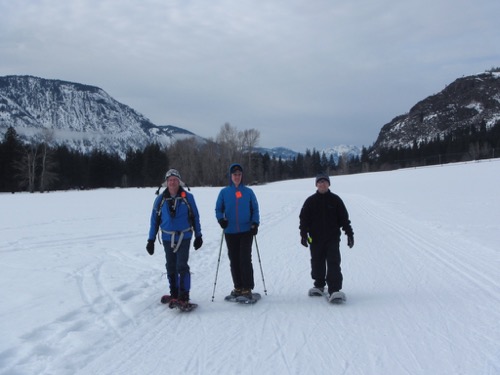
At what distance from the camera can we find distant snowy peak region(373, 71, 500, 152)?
153500mm

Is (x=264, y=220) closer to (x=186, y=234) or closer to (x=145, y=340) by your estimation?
(x=186, y=234)

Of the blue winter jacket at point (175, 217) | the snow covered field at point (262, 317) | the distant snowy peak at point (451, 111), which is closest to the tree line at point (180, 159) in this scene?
the distant snowy peak at point (451, 111)

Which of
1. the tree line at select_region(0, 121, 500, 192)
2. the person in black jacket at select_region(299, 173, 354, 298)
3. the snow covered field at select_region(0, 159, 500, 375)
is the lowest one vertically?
the snow covered field at select_region(0, 159, 500, 375)

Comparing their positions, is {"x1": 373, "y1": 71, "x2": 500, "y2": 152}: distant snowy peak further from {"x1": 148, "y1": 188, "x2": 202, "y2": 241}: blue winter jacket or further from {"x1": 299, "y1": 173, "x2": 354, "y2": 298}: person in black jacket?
{"x1": 148, "y1": 188, "x2": 202, "y2": 241}: blue winter jacket

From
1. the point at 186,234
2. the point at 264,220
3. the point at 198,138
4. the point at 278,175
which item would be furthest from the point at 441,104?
the point at 186,234

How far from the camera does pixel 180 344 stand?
14.7 ft

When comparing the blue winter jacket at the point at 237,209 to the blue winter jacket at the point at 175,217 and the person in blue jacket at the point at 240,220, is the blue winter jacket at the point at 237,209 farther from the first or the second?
the blue winter jacket at the point at 175,217

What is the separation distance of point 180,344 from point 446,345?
9.63 ft

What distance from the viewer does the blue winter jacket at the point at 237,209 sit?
6078 mm

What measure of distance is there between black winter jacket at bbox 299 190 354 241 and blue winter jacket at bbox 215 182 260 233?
817 mm

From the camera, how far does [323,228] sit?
6.11 metres

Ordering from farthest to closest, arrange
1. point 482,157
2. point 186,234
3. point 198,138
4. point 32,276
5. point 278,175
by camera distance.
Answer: point 278,175, point 198,138, point 482,157, point 32,276, point 186,234

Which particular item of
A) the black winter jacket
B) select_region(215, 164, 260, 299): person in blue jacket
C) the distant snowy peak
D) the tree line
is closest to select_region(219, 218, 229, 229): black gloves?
select_region(215, 164, 260, 299): person in blue jacket

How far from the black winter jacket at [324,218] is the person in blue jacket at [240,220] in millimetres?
810
